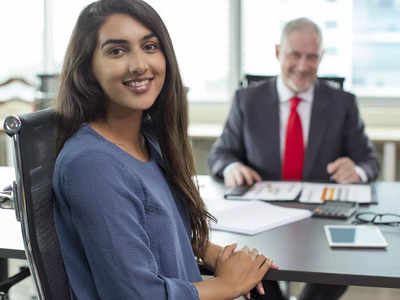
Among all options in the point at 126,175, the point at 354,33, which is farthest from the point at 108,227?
the point at 354,33

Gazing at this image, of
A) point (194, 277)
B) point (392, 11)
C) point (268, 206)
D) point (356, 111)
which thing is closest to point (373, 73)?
point (392, 11)

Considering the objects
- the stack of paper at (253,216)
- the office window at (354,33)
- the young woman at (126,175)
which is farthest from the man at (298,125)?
the office window at (354,33)

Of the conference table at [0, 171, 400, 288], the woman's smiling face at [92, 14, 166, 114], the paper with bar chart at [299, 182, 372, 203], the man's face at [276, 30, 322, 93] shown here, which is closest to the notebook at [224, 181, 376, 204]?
the paper with bar chart at [299, 182, 372, 203]

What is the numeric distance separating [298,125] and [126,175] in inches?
63.9

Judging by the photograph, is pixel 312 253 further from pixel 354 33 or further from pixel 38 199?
pixel 354 33

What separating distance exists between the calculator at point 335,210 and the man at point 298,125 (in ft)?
2.26

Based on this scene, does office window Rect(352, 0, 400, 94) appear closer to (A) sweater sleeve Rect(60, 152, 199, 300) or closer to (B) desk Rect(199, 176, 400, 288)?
(B) desk Rect(199, 176, 400, 288)

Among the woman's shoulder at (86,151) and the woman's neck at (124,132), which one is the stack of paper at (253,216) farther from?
the woman's shoulder at (86,151)

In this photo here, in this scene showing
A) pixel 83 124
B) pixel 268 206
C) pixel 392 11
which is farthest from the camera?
pixel 392 11

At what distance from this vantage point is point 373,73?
395cm

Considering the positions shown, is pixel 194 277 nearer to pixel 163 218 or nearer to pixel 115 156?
pixel 163 218

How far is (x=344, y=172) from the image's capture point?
7.23 feet

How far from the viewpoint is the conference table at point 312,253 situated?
1283 millimetres

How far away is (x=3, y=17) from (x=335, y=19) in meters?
2.41
